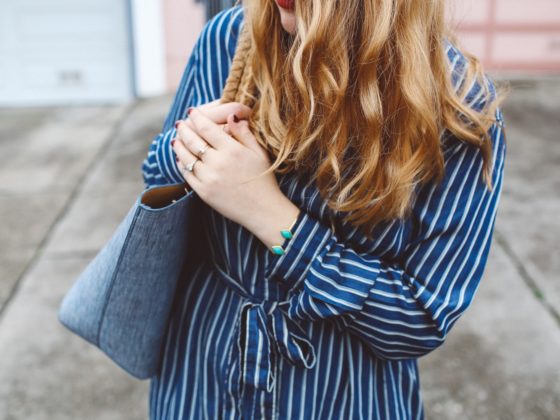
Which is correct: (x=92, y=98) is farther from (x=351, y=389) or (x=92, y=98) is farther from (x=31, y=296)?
(x=351, y=389)

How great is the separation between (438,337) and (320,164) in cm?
34

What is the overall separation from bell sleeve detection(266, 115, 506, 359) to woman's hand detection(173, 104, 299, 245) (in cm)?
5

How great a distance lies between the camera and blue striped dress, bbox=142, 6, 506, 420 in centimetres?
104

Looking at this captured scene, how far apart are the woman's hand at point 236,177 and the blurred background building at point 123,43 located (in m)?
6.15

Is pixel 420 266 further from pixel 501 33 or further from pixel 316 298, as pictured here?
pixel 501 33

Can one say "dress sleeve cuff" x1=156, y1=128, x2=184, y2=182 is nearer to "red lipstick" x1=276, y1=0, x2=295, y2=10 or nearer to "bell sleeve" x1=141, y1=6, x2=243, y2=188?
"bell sleeve" x1=141, y1=6, x2=243, y2=188

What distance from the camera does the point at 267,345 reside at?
113cm

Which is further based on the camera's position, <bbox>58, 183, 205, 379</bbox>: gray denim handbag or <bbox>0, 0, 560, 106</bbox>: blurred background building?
<bbox>0, 0, 560, 106</bbox>: blurred background building

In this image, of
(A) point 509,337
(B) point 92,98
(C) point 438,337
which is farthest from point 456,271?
(B) point 92,98

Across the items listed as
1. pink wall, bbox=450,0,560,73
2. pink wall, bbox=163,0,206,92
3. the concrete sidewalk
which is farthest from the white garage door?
pink wall, bbox=450,0,560,73

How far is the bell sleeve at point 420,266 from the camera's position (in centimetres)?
103

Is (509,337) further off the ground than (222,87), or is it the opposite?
(222,87)

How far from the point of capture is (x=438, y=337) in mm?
1063

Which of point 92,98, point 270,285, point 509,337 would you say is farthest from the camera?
point 92,98
